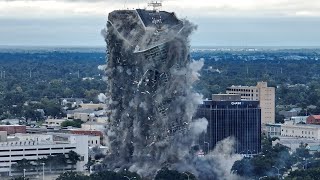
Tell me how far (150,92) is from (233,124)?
19435 mm

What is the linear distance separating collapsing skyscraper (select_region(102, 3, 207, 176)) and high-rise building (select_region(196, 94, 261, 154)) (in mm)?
10819

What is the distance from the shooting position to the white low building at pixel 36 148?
139 meters

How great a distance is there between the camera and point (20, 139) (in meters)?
148

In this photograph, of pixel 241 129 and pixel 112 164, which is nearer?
pixel 112 164

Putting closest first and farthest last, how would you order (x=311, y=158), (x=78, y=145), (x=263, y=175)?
(x=263, y=175) → (x=78, y=145) → (x=311, y=158)

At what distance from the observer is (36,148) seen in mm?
141375

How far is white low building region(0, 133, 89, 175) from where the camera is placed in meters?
139

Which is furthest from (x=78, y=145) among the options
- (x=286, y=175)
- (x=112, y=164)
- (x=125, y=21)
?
(x=286, y=175)

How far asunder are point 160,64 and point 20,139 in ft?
71.0

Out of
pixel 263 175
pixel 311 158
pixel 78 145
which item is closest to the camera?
pixel 263 175

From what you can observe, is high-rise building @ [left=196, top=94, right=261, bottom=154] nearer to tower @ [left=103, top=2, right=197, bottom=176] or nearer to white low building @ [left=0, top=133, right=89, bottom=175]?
tower @ [left=103, top=2, right=197, bottom=176]

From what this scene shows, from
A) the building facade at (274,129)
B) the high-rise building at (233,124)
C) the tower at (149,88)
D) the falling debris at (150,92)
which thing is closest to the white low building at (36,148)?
the falling debris at (150,92)

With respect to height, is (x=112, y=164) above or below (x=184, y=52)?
below

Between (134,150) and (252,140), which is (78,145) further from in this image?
(252,140)
